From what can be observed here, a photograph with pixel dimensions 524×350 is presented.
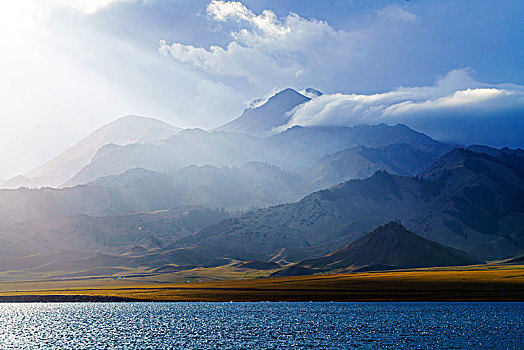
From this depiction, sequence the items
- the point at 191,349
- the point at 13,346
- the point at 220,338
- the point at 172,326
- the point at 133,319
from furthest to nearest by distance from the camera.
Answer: the point at 133,319 < the point at 172,326 < the point at 220,338 < the point at 13,346 < the point at 191,349

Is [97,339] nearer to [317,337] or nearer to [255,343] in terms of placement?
[255,343]

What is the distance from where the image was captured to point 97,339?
99500mm

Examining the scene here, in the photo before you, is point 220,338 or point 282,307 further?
point 282,307

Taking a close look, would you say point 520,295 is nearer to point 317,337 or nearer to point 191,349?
point 317,337

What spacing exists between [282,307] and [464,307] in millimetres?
53813

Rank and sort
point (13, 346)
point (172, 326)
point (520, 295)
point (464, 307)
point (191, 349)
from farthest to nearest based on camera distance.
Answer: point (520, 295), point (464, 307), point (172, 326), point (13, 346), point (191, 349)

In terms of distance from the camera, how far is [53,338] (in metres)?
102

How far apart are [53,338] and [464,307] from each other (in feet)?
368

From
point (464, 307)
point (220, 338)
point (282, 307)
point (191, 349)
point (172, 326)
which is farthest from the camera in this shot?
point (282, 307)

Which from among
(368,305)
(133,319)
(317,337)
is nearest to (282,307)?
(368,305)

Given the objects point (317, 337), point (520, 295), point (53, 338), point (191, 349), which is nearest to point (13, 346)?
point (53, 338)

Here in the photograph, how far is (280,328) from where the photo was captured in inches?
4402

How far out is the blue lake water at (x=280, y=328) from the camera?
9138 cm

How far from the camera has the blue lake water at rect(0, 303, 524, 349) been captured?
91375 millimetres
